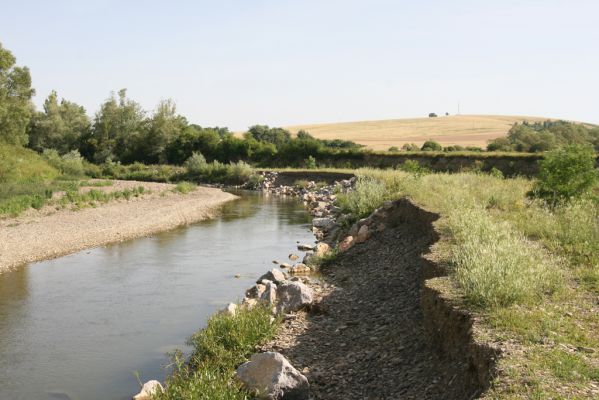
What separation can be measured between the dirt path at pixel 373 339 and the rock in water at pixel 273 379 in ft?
0.94

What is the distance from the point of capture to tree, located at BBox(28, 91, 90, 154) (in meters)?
65.8

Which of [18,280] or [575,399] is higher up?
[575,399]

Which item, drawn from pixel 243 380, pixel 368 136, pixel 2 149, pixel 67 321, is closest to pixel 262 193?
pixel 2 149

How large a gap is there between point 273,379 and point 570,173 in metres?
12.5

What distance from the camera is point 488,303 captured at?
7000 mm

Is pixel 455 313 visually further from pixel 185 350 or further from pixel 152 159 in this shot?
pixel 152 159

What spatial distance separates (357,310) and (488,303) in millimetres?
3959

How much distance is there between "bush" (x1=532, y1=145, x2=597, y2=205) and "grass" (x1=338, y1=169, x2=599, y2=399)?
2.47m

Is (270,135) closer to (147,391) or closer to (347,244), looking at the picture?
(347,244)

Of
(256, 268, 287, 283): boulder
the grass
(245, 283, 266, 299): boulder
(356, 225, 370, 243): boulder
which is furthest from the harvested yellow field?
(245, 283, 266, 299): boulder

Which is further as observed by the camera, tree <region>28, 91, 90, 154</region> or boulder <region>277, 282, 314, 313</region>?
tree <region>28, 91, 90, 154</region>

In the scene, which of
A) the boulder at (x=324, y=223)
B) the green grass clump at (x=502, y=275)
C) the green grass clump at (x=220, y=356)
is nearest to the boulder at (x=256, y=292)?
the green grass clump at (x=220, y=356)

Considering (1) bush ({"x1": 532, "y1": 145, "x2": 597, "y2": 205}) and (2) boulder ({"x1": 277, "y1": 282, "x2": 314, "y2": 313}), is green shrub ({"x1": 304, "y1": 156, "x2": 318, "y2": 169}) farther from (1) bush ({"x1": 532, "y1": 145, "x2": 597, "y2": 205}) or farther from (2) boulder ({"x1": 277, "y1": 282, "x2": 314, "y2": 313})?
(2) boulder ({"x1": 277, "y1": 282, "x2": 314, "y2": 313})

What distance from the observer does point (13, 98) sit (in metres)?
40.4
